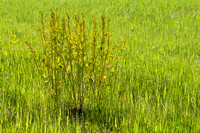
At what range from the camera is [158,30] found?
252 inches

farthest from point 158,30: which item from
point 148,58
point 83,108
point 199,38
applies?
point 83,108

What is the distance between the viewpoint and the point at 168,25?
22.2 ft

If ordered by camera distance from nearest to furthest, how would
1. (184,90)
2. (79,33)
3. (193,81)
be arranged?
(79,33) → (184,90) → (193,81)

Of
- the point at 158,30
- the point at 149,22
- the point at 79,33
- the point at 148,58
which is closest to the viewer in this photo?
the point at 79,33

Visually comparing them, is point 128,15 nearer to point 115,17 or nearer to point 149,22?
point 115,17

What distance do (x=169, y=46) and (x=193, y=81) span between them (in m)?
1.71

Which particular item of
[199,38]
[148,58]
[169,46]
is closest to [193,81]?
[148,58]

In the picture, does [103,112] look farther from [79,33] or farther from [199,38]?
[199,38]

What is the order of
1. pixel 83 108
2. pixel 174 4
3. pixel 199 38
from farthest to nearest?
→ pixel 174 4 < pixel 199 38 < pixel 83 108

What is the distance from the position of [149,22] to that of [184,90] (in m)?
4.31

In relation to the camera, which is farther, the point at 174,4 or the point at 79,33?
the point at 174,4

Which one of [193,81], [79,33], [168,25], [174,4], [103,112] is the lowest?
[103,112]

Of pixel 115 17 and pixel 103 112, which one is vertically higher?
pixel 115 17

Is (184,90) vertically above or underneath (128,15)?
underneath
